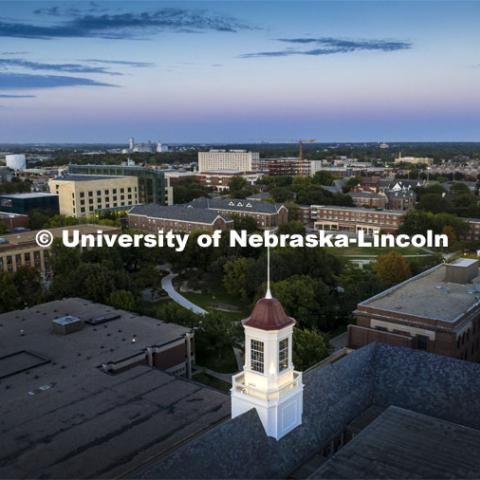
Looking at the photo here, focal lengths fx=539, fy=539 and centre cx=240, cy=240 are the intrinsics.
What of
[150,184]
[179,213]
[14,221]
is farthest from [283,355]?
[150,184]

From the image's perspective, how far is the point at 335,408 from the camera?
2833 cm

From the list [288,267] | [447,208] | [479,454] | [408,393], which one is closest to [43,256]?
[288,267]

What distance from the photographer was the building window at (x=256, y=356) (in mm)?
24047

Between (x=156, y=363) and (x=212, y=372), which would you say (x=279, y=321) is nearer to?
(x=156, y=363)


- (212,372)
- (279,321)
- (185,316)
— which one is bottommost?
(212,372)

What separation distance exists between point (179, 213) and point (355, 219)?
42.9m

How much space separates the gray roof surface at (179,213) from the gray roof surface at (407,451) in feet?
260

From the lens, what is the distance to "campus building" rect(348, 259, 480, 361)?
42812mm

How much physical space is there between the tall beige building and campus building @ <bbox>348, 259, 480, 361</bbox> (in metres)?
88.8

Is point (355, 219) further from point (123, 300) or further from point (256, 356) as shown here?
point (256, 356)

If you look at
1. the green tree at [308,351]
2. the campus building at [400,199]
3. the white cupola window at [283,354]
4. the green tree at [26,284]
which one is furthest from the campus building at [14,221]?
the white cupola window at [283,354]

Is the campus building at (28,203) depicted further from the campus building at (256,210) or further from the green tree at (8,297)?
the green tree at (8,297)

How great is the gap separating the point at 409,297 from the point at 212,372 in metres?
19.0

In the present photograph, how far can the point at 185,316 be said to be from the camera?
171ft
